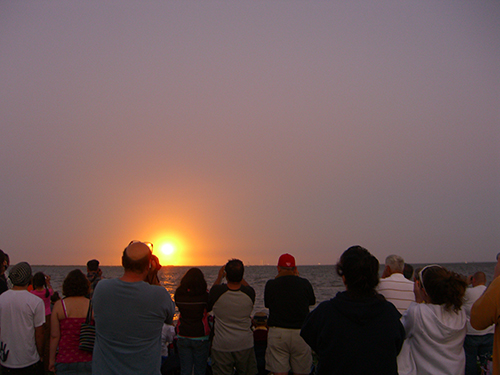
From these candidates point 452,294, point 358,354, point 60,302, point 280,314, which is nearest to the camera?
point 358,354

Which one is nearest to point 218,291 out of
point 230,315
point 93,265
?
point 230,315

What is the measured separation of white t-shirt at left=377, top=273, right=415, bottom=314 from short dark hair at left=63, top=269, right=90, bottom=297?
355cm

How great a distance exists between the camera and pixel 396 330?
2721 millimetres

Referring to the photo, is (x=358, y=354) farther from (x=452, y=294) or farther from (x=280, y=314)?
(x=280, y=314)

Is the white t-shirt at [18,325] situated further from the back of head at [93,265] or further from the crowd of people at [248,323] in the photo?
the back of head at [93,265]

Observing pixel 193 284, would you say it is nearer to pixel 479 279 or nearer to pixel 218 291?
pixel 218 291

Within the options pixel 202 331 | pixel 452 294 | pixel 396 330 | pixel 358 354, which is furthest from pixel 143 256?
pixel 452 294

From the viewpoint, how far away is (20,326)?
4.17m

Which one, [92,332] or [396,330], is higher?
[396,330]

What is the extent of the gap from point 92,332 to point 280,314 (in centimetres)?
218

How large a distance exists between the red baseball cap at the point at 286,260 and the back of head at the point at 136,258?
2.23 meters

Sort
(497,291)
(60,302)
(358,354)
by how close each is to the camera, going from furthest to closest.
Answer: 1. (60,302)
2. (497,291)
3. (358,354)

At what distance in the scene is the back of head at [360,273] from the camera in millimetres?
2699

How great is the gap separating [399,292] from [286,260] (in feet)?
4.61
